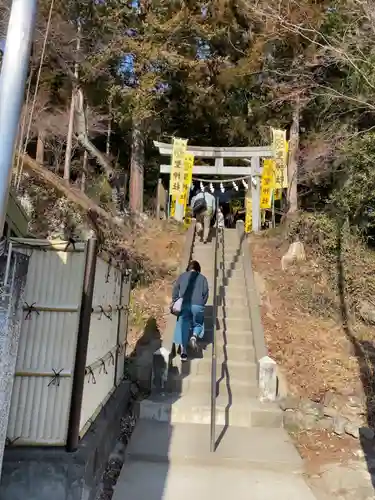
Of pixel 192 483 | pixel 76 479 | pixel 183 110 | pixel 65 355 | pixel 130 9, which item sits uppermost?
pixel 130 9

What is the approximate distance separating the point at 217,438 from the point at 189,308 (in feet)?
6.88

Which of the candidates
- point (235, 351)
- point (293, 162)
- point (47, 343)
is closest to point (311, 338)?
point (235, 351)

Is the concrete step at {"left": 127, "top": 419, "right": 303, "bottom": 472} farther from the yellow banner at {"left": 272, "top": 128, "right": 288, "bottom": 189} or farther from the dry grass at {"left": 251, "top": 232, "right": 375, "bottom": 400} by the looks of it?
the yellow banner at {"left": 272, "top": 128, "right": 288, "bottom": 189}

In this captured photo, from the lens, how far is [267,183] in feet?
52.9

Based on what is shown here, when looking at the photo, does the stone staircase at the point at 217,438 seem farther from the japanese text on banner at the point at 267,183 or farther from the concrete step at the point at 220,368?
the japanese text on banner at the point at 267,183

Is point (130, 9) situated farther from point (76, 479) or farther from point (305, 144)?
point (76, 479)

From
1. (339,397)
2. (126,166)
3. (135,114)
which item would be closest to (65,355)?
(339,397)

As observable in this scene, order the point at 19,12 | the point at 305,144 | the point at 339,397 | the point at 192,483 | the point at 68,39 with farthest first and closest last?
the point at 305,144 < the point at 68,39 < the point at 339,397 < the point at 192,483 < the point at 19,12

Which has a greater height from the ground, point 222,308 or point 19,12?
point 19,12

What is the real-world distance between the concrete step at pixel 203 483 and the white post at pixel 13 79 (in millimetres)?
2942

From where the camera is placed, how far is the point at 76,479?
328 centimetres

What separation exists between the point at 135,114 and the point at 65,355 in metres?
13.5

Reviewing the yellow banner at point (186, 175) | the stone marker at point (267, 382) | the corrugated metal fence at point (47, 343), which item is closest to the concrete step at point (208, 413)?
the stone marker at point (267, 382)

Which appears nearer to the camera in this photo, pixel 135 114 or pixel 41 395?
pixel 41 395
